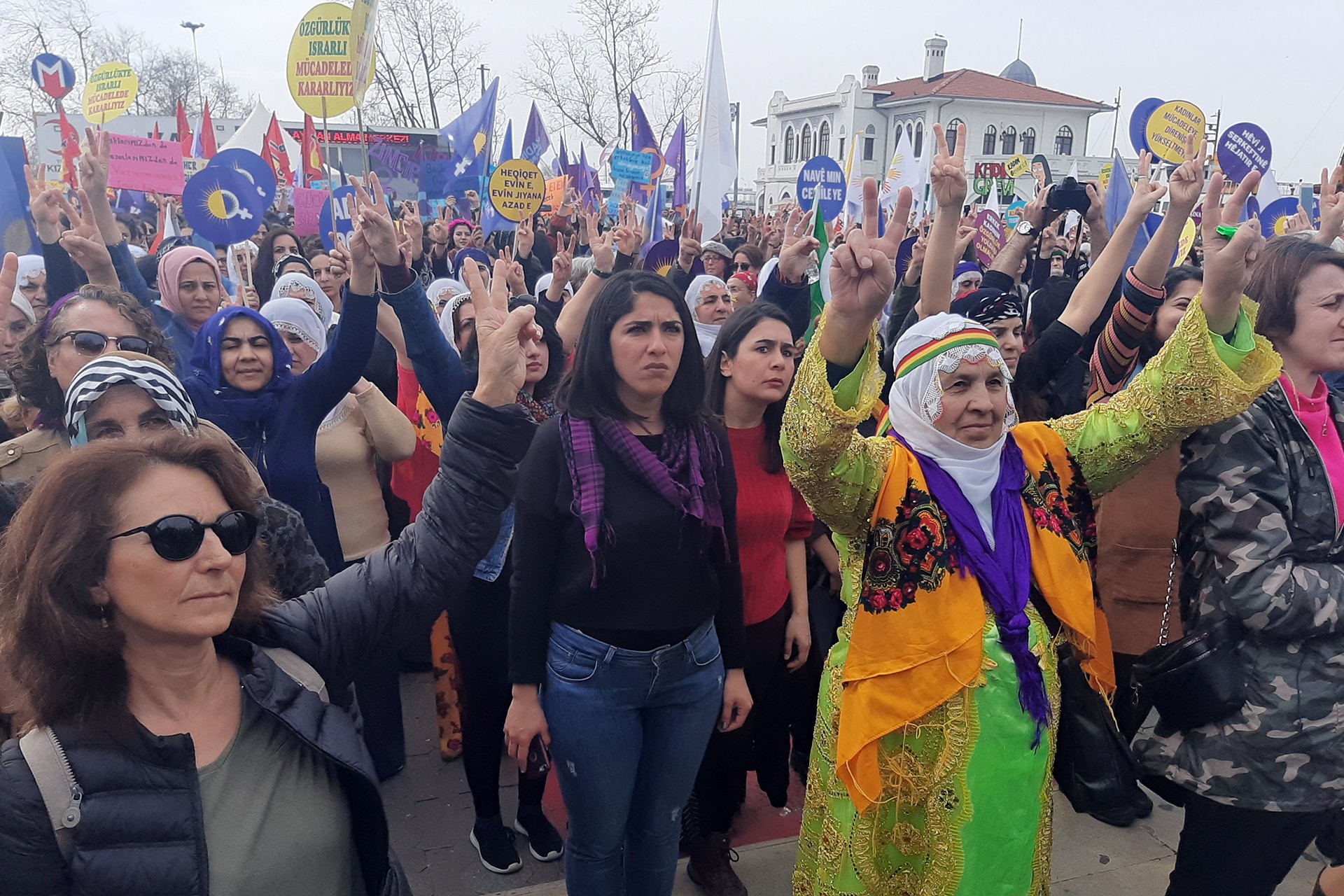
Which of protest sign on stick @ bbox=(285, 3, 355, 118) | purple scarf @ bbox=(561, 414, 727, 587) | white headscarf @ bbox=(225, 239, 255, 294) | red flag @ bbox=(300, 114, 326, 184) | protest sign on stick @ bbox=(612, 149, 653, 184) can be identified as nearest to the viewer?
purple scarf @ bbox=(561, 414, 727, 587)

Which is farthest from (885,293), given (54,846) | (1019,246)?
(1019,246)

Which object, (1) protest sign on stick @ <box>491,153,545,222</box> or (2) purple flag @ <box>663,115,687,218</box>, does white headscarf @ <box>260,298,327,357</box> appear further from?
(2) purple flag @ <box>663,115,687,218</box>

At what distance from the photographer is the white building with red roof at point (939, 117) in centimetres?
5784

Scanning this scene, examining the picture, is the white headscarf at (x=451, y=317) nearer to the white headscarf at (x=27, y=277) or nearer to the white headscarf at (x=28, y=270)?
the white headscarf at (x=27, y=277)

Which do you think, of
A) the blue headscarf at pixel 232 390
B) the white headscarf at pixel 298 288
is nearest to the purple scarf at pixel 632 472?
the blue headscarf at pixel 232 390

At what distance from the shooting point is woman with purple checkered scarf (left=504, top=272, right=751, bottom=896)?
2.17 m

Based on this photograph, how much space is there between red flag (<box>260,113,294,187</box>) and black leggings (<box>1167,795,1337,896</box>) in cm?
1290

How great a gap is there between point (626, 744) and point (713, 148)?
20.6 ft

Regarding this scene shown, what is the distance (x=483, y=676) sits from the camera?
2.90 metres

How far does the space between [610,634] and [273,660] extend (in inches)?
36.2

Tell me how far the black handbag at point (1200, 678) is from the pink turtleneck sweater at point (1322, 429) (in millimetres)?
408

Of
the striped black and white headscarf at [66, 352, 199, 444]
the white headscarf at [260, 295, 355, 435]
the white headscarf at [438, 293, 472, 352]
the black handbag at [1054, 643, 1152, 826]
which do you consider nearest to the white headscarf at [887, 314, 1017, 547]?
the black handbag at [1054, 643, 1152, 826]

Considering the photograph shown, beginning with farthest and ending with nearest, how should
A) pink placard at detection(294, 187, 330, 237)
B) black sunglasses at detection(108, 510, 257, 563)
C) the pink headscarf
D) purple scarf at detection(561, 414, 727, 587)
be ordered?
pink placard at detection(294, 187, 330, 237) → the pink headscarf → purple scarf at detection(561, 414, 727, 587) → black sunglasses at detection(108, 510, 257, 563)

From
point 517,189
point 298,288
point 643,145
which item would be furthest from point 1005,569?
point 643,145
